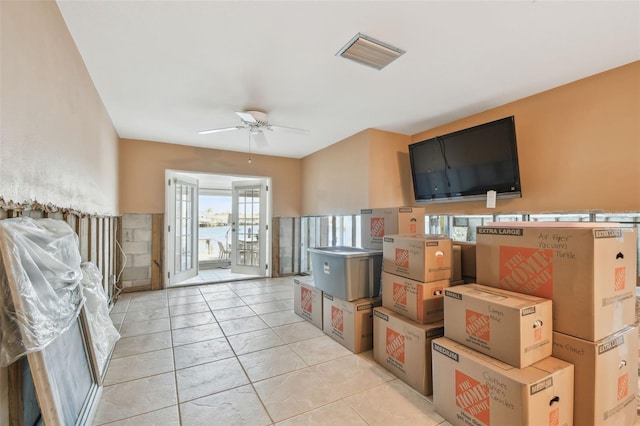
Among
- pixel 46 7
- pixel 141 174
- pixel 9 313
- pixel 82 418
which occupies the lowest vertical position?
pixel 82 418

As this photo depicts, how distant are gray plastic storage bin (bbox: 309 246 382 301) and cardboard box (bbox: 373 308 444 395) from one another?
0.33 m

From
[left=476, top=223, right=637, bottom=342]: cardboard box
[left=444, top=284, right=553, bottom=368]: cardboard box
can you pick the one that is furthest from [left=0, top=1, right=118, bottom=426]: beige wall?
[left=476, top=223, right=637, bottom=342]: cardboard box

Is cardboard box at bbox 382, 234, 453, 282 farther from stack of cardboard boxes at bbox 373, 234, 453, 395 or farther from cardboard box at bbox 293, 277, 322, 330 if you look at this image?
cardboard box at bbox 293, 277, 322, 330

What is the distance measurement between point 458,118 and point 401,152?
3.01ft

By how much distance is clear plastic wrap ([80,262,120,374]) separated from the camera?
193cm

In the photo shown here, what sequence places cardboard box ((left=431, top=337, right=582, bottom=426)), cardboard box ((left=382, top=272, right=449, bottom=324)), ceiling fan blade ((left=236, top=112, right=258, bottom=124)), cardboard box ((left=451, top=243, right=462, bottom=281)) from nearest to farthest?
cardboard box ((left=431, top=337, right=582, bottom=426)), cardboard box ((left=382, top=272, right=449, bottom=324)), cardboard box ((left=451, top=243, right=462, bottom=281)), ceiling fan blade ((left=236, top=112, right=258, bottom=124))

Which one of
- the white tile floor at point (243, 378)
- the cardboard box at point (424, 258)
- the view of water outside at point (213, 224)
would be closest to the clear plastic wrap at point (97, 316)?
the white tile floor at point (243, 378)

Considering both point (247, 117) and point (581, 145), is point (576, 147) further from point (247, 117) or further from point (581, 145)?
point (247, 117)

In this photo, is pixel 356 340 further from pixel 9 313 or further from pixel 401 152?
pixel 401 152

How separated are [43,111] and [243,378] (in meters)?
2.13

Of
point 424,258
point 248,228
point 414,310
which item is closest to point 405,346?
point 414,310

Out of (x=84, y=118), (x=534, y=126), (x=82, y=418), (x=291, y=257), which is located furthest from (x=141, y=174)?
(x=534, y=126)

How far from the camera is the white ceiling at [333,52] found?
5.81 feet

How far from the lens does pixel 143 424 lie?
5.60 feet
